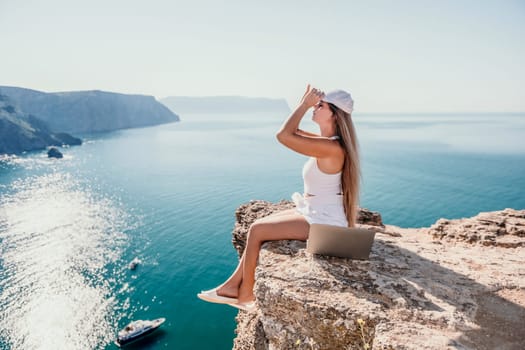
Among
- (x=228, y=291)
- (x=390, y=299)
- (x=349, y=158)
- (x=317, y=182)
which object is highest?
(x=349, y=158)

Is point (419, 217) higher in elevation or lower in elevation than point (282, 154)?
lower

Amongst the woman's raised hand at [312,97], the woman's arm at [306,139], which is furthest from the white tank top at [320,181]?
the woman's raised hand at [312,97]

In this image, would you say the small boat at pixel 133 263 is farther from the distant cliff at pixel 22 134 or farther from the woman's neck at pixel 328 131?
the distant cliff at pixel 22 134

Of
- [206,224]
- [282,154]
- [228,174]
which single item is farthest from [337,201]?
[282,154]

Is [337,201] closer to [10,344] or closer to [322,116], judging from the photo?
[322,116]

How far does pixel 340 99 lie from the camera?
15.1 ft

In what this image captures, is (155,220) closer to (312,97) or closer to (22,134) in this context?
(312,97)

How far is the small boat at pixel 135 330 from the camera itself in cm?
2523

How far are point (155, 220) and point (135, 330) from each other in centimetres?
2469

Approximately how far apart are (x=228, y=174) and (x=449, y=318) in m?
68.7

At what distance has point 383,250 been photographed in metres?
5.59

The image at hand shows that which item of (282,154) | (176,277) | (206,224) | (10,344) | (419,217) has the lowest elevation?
(10,344)

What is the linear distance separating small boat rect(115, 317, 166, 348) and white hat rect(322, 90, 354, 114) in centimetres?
2751

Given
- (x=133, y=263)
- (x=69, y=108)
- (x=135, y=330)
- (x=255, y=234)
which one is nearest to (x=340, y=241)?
(x=255, y=234)
